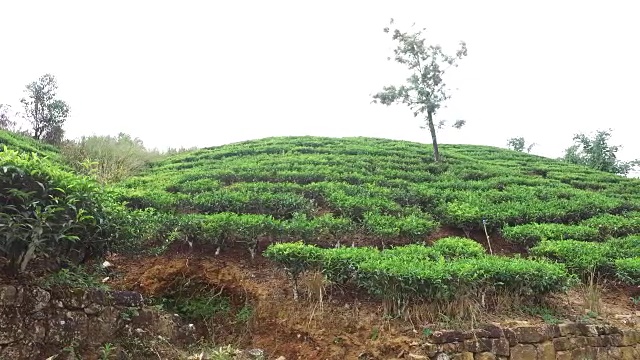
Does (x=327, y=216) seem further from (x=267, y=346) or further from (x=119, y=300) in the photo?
(x=119, y=300)

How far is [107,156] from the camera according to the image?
1553 centimetres

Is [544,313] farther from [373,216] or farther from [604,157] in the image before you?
[604,157]

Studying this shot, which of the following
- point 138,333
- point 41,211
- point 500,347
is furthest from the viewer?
point 500,347

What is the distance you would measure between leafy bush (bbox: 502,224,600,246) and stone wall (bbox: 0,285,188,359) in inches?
297

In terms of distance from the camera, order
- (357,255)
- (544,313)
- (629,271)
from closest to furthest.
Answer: (544,313), (357,255), (629,271)

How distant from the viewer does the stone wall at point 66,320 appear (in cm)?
509

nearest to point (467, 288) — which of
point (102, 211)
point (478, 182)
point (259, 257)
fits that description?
point (259, 257)

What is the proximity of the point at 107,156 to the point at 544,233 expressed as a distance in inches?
506

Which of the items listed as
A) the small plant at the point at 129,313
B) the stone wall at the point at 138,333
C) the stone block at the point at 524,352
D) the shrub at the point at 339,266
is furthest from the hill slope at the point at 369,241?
the small plant at the point at 129,313

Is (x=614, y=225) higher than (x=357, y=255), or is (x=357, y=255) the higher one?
(x=614, y=225)

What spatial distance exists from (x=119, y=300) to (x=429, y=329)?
3.99m

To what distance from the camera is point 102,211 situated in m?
6.82

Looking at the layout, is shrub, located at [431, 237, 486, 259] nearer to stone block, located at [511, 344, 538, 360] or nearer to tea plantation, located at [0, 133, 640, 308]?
tea plantation, located at [0, 133, 640, 308]

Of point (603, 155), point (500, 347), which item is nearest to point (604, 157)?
point (603, 155)
